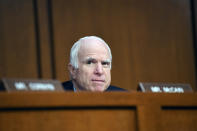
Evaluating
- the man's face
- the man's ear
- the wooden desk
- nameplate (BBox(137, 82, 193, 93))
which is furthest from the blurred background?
the wooden desk

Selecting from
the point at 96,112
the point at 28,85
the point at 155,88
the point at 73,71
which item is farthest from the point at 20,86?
the point at 73,71

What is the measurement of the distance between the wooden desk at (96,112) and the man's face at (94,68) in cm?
95

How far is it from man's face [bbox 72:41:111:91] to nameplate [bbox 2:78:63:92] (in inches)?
43.9

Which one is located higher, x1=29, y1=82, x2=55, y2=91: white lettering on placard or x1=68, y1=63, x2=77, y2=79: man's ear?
x1=29, y1=82, x2=55, y2=91: white lettering on placard

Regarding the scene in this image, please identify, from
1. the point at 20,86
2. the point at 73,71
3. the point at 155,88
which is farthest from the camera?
the point at 73,71

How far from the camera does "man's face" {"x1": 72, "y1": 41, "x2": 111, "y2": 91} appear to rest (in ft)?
9.84

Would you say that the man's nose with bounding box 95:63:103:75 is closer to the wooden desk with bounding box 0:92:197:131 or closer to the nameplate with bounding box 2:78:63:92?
the wooden desk with bounding box 0:92:197:131

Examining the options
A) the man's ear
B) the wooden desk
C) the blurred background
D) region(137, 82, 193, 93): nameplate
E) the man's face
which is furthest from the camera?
the blurred background

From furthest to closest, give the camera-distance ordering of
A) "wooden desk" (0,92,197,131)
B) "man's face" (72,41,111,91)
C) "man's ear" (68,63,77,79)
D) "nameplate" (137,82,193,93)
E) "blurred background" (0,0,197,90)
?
"blurred background" (0,0,197,90), "man's ear" (68,63,77,79), "man's face" (72,41,111,91), "nameplate" (137,82,193,93), "wooden desk" (0,92,197,131)

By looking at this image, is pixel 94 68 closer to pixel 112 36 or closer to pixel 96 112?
pixel 96 112

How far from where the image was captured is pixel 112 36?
4.40 metres

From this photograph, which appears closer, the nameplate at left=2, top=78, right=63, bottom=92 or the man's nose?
the nameplate at left=2, top=78, right=63, bottom=92

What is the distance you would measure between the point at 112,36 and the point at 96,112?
2548 mm

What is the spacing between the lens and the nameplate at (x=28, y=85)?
180cm
